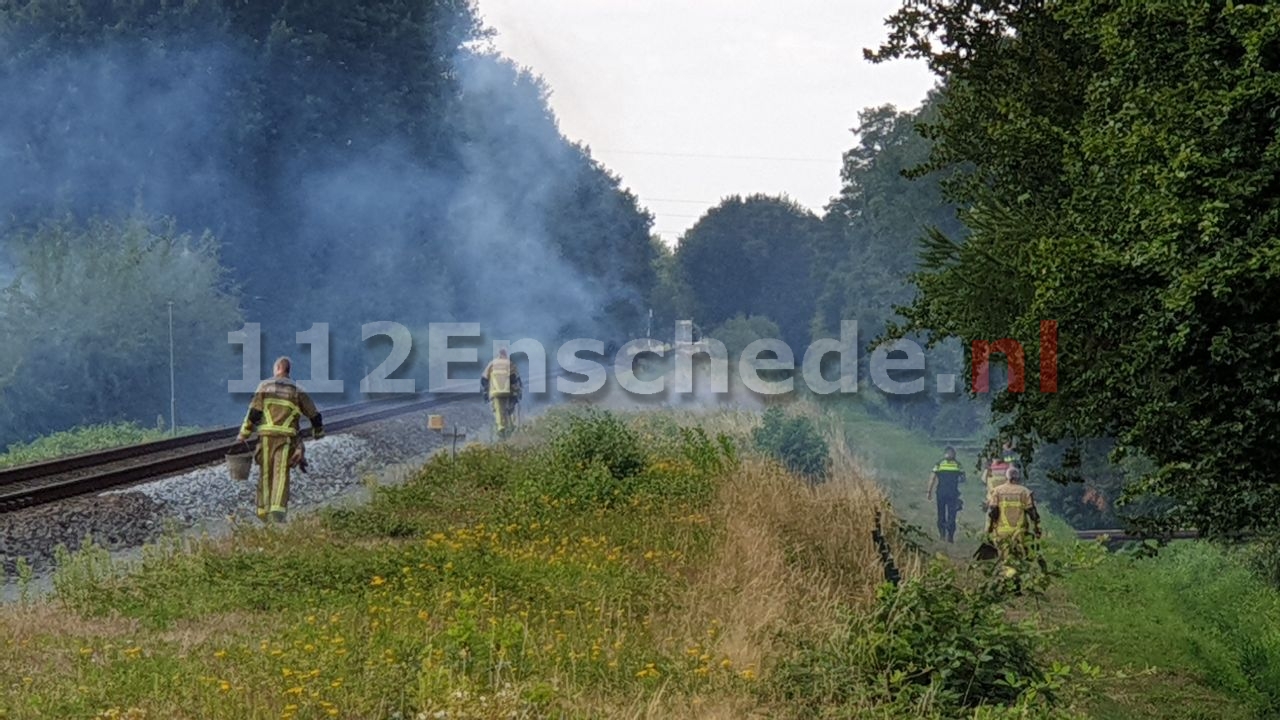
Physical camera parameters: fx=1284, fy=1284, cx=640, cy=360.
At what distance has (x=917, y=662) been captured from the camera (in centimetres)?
855

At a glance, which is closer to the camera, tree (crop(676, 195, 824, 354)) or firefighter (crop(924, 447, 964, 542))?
firefighter (crop(924, 447, 964, 542))

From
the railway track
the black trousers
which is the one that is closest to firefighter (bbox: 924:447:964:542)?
the black trousers

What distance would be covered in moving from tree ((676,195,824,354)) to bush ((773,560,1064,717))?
89728mm

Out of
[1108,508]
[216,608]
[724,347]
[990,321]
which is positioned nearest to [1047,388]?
[990,321]

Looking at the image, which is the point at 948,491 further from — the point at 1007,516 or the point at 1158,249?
the point at 1158,249

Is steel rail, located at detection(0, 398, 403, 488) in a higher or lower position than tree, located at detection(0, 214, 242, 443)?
lower

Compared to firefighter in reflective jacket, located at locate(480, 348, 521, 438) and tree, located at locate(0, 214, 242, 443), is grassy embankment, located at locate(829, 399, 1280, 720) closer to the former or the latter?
firefighter in reflective jacket, located at locate(480, 348, 521, 438)

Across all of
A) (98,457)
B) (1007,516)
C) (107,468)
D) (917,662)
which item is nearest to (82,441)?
(98,457)

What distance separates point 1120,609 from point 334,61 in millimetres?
33661

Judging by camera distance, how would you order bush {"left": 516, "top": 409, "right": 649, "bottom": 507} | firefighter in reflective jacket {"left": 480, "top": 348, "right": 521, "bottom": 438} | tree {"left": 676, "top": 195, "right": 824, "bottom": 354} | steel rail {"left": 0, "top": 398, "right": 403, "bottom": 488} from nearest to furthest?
1. bush {"left": 516, "top": 409, "right": 649, "bottom": 507}
2. steel rail {"left": 0, "top": 398, "right": 403, "bottom": 488}
3. firefighter in reflective jacket {"left": 480, "top": 348, "right": 521, "bottom": 438}
4. tree {"left": 676, "top": 195, "right": 824, "bottom": 354}

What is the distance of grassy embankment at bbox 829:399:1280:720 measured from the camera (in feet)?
36.7

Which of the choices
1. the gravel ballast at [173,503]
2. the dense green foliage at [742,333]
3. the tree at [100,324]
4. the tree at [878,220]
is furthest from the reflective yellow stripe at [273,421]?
the dense green foliage at [742,333]

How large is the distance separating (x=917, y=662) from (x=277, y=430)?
26.1ft

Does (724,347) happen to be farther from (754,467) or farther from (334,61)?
(754,467)
